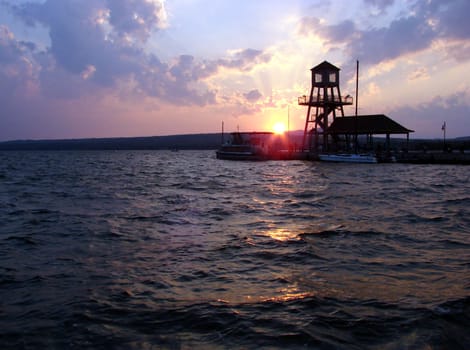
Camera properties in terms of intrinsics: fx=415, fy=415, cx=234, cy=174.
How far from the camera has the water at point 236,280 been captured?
5.96 m

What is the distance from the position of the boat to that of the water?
52385mm

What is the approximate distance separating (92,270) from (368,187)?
21.7m

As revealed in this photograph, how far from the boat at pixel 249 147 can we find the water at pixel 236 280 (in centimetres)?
5238

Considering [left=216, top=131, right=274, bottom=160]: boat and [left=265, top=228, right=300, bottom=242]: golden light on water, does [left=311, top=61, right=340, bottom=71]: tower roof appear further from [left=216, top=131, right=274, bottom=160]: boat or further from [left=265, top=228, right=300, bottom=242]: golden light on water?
[left=265, top=228, right=300, bottom=242]: golden light on water

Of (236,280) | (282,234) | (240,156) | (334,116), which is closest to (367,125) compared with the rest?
(334,116)

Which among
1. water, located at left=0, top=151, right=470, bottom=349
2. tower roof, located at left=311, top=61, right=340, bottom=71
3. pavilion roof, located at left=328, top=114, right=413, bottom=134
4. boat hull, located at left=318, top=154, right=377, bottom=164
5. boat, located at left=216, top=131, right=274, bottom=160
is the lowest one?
water, located at left=0, top=151, right=470, bottom=349

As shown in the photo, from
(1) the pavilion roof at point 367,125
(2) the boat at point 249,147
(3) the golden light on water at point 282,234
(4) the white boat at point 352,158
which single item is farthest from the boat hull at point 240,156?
(3) the golden light on water at point 282,234

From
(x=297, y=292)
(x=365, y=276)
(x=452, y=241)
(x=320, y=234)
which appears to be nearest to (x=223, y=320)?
(x=297, y=292)

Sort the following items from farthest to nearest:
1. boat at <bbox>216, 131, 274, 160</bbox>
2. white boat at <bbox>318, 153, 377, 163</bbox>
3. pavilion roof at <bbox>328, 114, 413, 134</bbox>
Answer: boat at <bbox>216, 131, 274, 160</bbox> < pavilion roof at <bbox>328, 114, 413, 134</bbox> < white boat at <bbox>318, 153, 377, 163</bbox>

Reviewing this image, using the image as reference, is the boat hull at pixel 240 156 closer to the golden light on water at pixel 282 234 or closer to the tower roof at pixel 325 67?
the tower roof at pixel 325 67

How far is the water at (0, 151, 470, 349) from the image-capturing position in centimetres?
596

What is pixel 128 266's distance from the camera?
9.38 m

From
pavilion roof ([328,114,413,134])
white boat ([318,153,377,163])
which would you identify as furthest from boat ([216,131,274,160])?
white boat ([318,153,377,163])

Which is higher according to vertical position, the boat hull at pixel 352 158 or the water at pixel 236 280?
the boat hull at pixel 352 158
